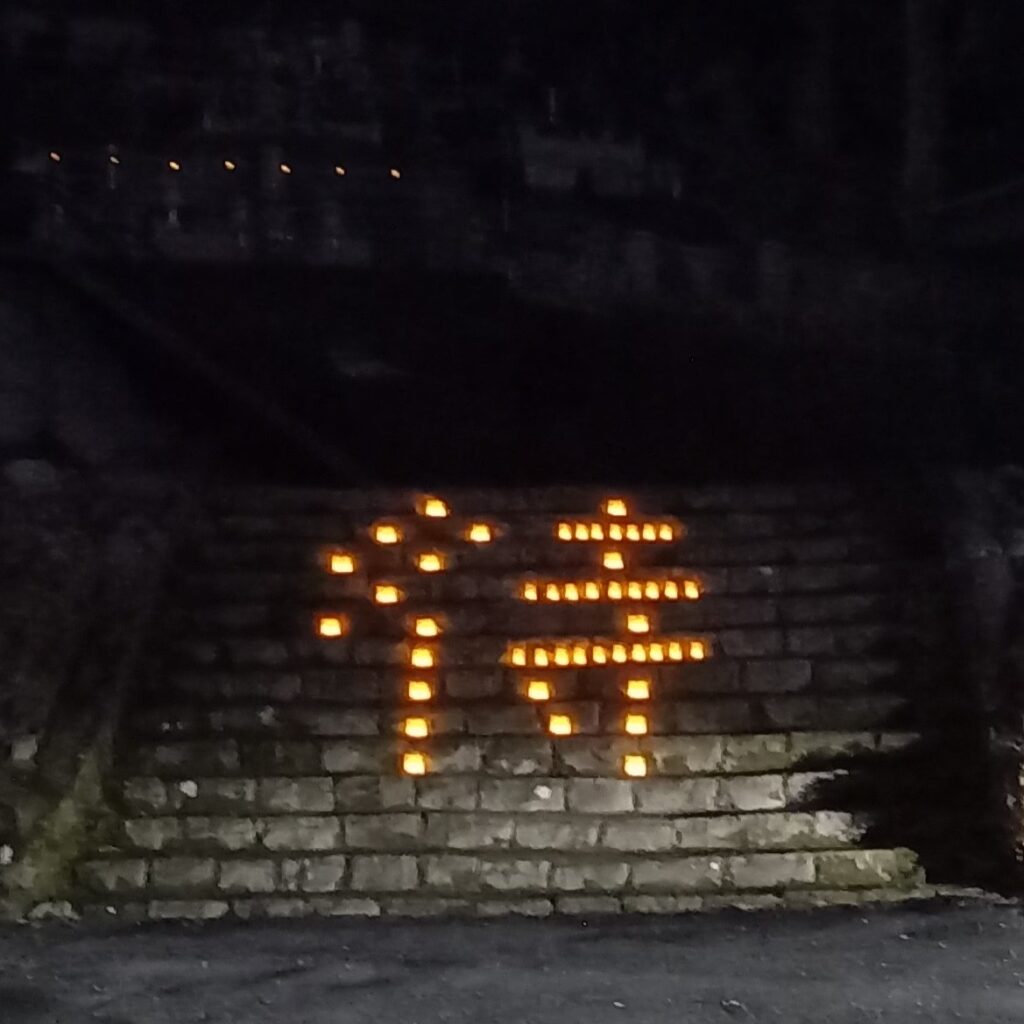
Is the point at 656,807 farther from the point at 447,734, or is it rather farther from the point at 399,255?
the point at 399,255

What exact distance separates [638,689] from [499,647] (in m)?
0.72

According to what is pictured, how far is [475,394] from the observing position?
839 cm

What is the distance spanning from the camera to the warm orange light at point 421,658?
5664 mm

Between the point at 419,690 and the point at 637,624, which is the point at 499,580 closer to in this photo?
the point at 637,624

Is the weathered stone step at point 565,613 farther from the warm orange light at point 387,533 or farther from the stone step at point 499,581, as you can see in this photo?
the warm orange light at point 387,533

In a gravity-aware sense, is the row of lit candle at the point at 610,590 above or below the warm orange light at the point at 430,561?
below

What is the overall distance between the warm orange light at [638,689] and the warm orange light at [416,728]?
96cm

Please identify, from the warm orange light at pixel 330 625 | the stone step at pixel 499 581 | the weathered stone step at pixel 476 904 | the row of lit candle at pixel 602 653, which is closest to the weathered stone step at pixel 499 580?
the stone step at pixel 499 581

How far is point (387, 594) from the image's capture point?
239 inches

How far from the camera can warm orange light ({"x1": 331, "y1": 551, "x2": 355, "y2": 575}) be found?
20.5ft

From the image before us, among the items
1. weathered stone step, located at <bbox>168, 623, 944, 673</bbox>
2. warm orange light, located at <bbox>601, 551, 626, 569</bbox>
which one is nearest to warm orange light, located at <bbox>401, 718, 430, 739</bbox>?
weathered stone step, located at <bbox>168, 623, 944, 673</bbox>

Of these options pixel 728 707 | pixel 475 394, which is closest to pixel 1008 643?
pixel 728 707

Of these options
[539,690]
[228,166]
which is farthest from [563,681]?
[228,166]

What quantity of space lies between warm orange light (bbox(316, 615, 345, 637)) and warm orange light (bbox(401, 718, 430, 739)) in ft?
2.40
